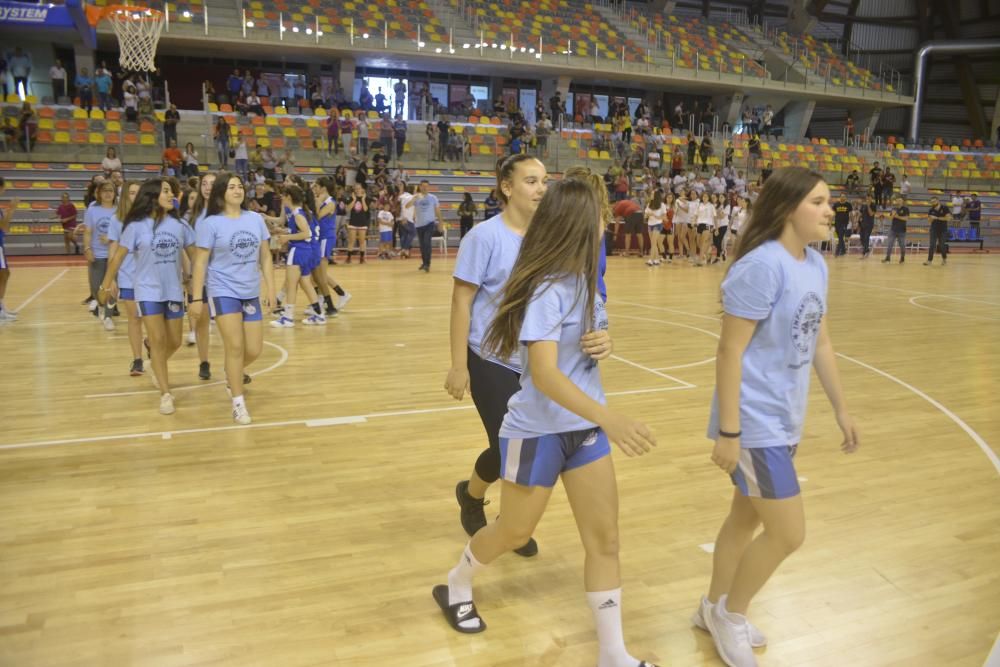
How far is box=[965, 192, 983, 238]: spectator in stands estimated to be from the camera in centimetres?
2831

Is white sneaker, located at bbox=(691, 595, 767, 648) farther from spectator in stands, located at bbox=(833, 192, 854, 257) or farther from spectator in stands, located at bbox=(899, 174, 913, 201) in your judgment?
spectator in stands, located at bbox=(899, 174, 913, 201)

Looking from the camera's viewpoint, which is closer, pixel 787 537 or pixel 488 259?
pixel 787 537

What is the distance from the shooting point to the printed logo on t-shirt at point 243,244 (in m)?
5.83

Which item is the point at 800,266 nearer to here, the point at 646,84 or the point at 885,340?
the point at 885,340

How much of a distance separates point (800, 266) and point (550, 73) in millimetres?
30489

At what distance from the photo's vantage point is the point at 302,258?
10.1m

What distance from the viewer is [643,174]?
2647 cm

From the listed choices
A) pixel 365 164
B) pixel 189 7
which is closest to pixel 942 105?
pixel 365 164

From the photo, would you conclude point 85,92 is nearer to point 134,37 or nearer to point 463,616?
point 134,37

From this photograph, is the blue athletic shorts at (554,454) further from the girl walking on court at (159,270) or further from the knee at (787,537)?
the girl walking on court at (159,270)

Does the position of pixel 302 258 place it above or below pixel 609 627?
above

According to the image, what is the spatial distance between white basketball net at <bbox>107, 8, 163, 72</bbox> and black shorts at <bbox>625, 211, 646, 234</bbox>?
1165 cm

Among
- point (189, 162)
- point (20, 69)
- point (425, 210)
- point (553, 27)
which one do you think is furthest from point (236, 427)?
point (553, 27)

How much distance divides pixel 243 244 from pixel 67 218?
48.3 ft
